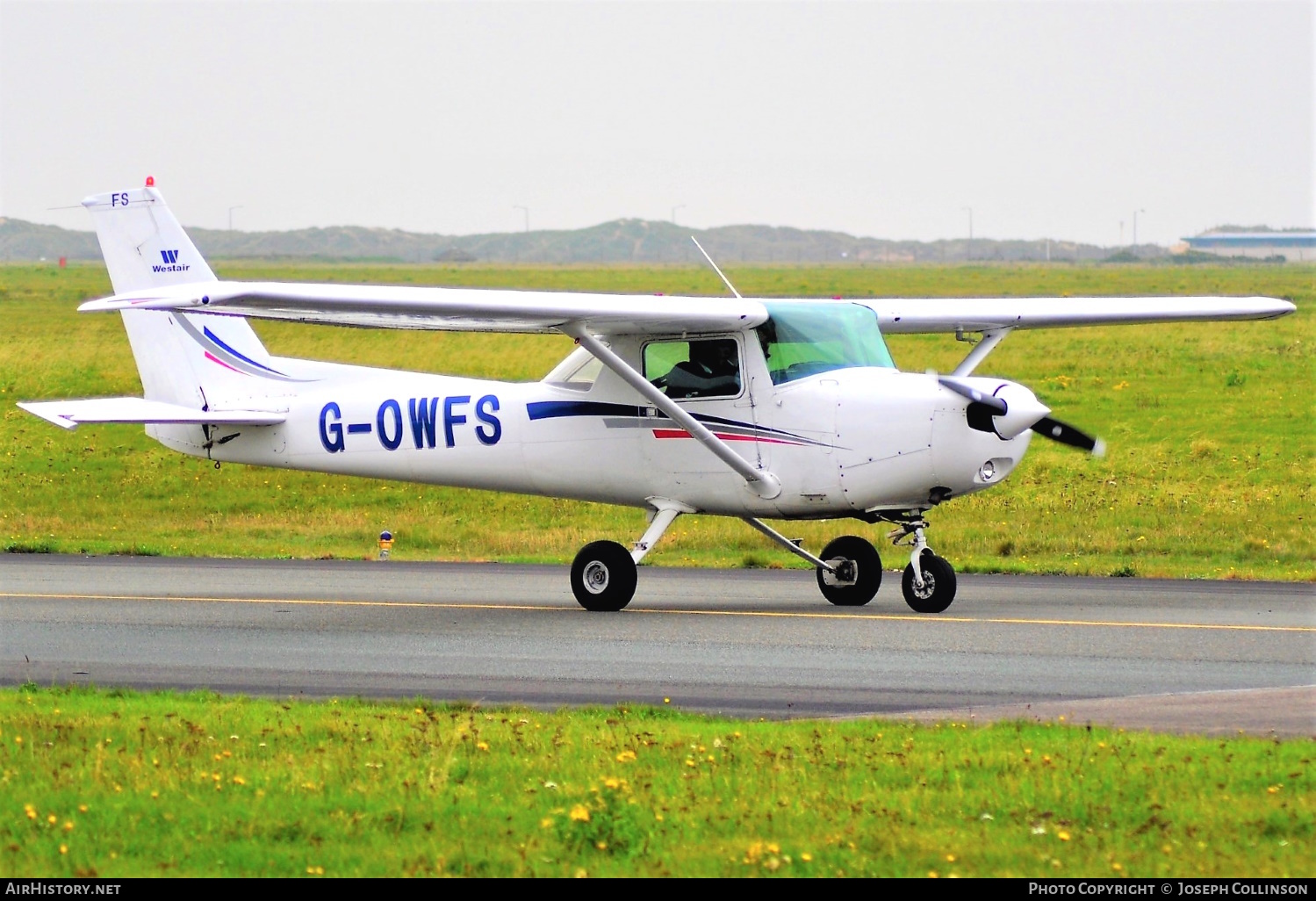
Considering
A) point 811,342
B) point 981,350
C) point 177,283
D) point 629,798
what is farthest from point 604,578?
point 629,798

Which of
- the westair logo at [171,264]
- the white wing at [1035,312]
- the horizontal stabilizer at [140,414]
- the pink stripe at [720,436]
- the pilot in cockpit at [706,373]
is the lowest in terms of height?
the pink stripe at [720,436]

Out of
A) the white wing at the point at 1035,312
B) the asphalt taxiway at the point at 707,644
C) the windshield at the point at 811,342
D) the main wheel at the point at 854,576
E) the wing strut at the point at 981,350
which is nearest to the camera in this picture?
the asphalt taxiway at the point at 707,644

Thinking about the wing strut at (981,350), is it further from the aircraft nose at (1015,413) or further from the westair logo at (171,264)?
the westair logo at (171,264)

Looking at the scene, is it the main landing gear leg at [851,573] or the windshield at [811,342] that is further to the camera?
the main landing gear leg at [851,573]

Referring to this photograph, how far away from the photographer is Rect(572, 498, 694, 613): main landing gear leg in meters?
15.3

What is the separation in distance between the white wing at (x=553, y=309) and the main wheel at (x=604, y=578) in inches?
78.2

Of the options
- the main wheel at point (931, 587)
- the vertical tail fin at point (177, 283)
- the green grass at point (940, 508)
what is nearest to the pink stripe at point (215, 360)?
the vertical tail fin at point (177, 283)

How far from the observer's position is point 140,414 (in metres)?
17.3

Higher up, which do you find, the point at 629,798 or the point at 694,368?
the point at 694,368

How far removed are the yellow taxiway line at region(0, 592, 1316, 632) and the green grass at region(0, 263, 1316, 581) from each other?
4641 mm

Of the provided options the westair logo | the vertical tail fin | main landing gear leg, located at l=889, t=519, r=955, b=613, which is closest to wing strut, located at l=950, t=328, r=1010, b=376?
main landing gear leg, located at l=889, t=519, r=955, b=613

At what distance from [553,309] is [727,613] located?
3086 millimetres

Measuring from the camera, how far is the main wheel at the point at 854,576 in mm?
15766

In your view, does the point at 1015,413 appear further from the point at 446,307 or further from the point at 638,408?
the point at 446,307
